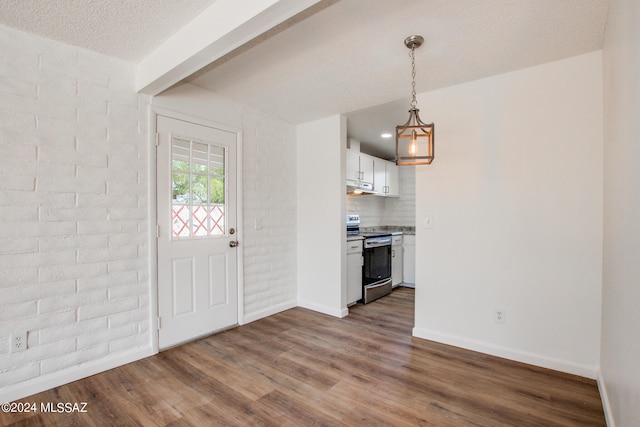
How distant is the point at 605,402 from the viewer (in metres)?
1.87

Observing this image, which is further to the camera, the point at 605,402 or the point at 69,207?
the point at 69,207

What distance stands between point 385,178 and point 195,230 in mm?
3470

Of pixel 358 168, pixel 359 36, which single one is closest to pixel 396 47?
pixel 359 36

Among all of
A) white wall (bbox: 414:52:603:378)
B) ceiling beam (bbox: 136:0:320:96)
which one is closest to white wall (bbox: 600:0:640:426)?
white wall (bbox: 414:52:603:378)

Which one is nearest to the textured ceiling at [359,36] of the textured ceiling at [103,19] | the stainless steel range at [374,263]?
the textured ceiling at [103,19]

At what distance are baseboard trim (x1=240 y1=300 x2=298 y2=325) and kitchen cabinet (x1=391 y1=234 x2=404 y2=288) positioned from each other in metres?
1.76

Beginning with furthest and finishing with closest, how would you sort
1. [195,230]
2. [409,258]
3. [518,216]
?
[409,258] → [195,230] → [518,216]

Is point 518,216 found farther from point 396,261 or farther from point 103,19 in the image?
point 103,19

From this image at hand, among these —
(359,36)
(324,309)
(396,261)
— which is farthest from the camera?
(396,261)

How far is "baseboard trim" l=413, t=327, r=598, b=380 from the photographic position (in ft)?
7.48

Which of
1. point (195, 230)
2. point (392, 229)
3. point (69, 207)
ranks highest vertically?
point (69, 207)

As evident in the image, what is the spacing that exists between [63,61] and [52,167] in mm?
766

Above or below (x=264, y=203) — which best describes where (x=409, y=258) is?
below

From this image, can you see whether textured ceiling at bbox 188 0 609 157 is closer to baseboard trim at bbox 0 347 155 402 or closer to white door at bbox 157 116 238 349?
white door at bbox 157 116 238 349
